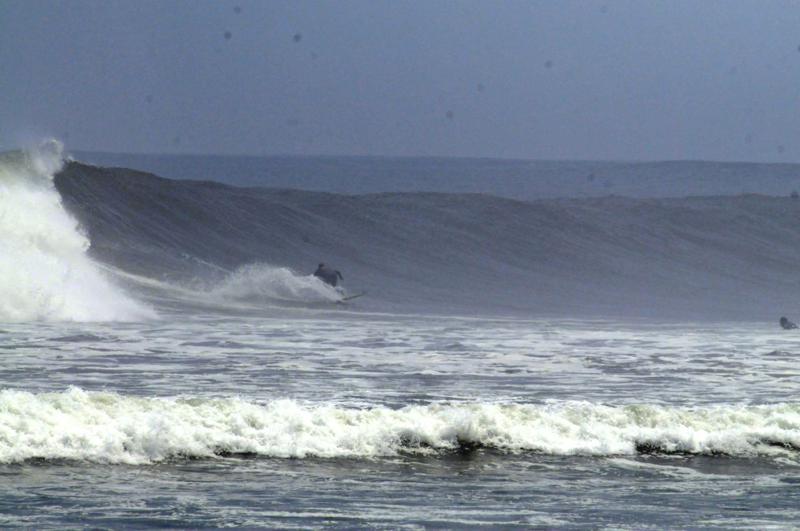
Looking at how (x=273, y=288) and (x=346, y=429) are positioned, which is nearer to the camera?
(x=346, y=429)

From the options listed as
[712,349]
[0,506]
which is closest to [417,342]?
[712,349]

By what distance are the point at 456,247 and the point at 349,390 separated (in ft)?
86.0

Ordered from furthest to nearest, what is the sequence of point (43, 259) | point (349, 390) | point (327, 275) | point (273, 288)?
point (327, 275) → point (273, 288) → point (43, 259) → point (349, 390)

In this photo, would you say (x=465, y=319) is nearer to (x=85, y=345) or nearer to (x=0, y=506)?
(x=85, y=345)

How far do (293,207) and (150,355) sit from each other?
25.4 meters

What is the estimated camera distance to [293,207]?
39938mm

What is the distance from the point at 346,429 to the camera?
9.84 metres

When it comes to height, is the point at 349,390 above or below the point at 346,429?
above

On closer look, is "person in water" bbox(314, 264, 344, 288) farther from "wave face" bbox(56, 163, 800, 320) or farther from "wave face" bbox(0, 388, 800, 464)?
"wave face" bbox(0, 388, 800, 464)

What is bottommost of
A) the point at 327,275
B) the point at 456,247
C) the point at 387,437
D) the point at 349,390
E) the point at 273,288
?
the point at 387,437

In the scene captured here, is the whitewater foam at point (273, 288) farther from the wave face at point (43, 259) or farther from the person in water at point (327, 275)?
the wave face at point (43, 259)

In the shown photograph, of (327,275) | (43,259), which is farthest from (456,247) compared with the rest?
(43,259)

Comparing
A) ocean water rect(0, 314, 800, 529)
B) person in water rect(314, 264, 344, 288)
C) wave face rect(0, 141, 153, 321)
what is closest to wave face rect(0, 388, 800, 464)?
ocean water rect(0, 314, 800, 529)

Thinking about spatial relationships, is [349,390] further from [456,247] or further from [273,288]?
[456,247]
